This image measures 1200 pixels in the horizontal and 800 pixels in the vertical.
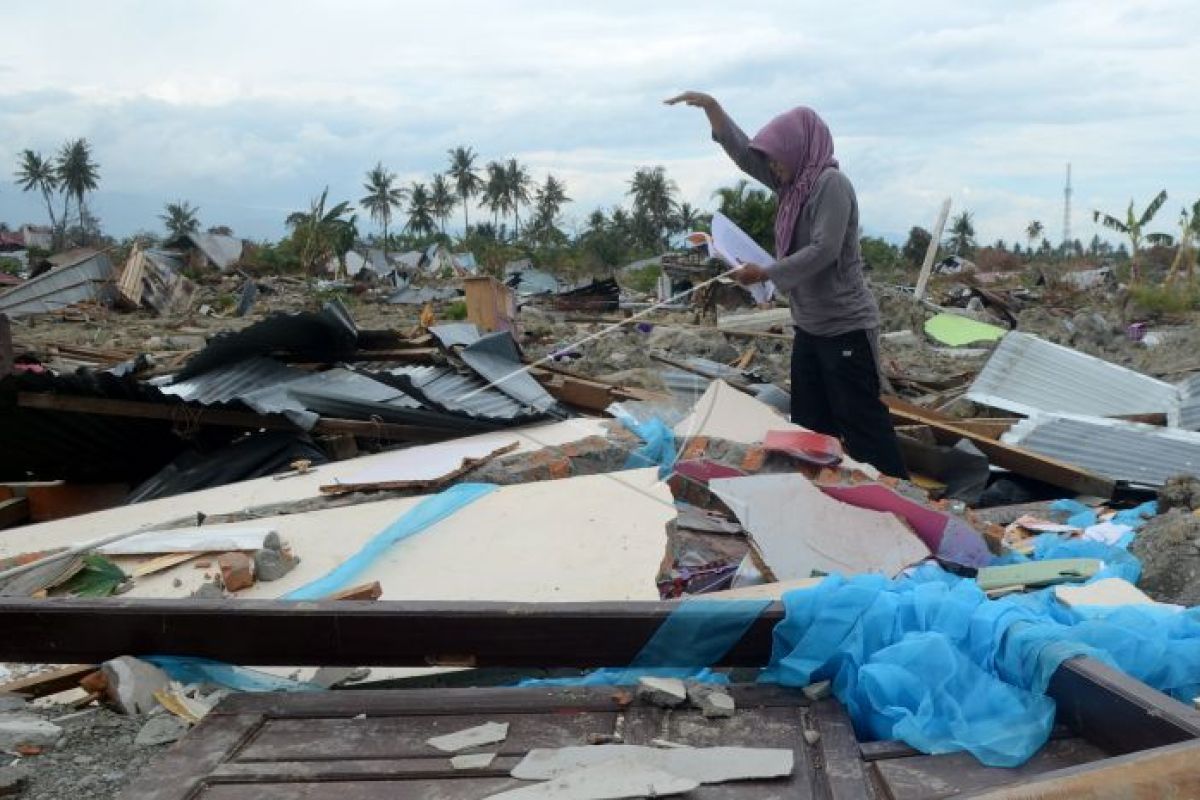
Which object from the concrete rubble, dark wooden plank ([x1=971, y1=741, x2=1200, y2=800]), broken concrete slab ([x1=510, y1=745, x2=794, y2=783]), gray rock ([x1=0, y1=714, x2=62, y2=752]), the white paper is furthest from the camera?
the white paper

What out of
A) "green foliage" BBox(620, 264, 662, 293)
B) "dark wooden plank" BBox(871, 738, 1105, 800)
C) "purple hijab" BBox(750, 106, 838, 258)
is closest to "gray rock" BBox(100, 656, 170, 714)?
"dark wooden plank" BBox(871, 738, 1105, 800)

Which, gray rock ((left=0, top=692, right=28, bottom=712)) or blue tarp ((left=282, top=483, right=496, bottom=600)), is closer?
gray rock ((left=0, top=692, right=28, bottom=712))

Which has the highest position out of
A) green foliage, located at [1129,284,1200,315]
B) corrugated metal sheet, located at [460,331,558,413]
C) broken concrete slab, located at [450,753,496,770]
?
corrugated metal sheet, located at [460,331,558,413]

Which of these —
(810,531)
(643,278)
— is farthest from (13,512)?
(643,278)

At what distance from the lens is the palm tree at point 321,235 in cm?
2794

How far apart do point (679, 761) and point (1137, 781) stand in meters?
0.70

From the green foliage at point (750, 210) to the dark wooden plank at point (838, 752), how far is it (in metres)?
26.6

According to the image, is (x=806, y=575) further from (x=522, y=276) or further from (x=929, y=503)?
(x=522, y=276)

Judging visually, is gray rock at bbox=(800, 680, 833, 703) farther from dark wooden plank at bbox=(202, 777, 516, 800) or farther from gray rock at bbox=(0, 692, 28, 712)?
gray rock at bbox=(0, 692, 28, 712)

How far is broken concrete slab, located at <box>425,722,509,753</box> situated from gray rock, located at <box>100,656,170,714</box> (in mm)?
674

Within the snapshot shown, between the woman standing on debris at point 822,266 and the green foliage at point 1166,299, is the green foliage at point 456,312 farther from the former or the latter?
the green foliage at point 1166,299

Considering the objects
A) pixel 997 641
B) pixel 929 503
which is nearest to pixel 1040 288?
pixel 929 503

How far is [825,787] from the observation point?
177 centimetres

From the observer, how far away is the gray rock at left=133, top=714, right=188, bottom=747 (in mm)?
2137
